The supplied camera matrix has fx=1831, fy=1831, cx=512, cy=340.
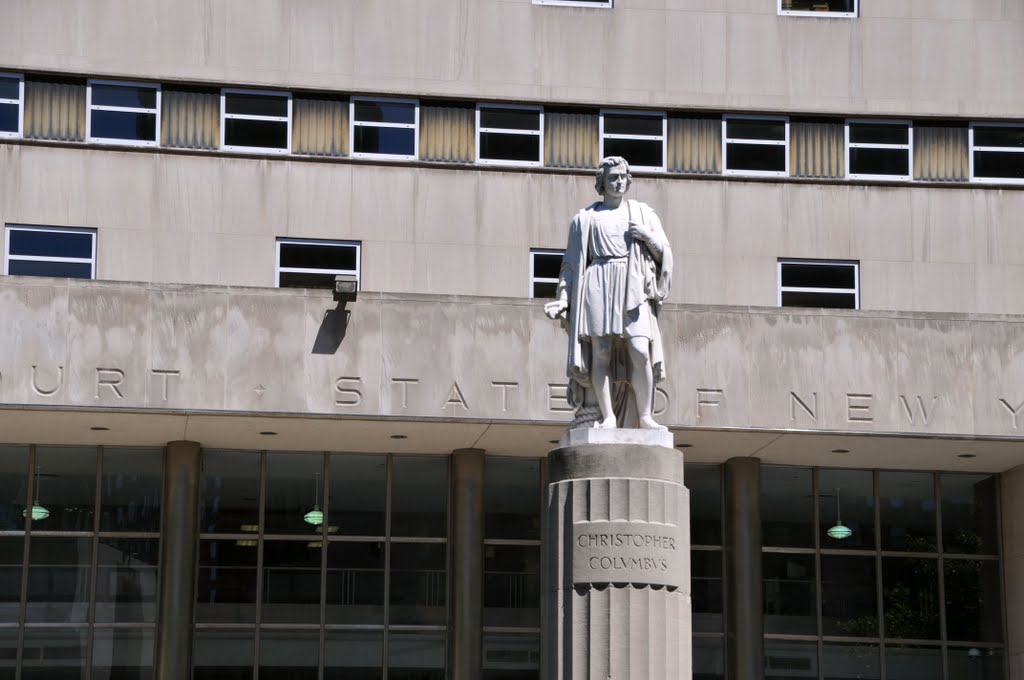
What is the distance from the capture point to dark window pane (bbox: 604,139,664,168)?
102 feet

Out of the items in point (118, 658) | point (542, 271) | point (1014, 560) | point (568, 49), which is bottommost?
point (118, 658)

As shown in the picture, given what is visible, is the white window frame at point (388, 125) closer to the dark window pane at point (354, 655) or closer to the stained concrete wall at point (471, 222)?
the stained concrete wall at point (471, 222)

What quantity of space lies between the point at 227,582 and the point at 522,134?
8.88 m

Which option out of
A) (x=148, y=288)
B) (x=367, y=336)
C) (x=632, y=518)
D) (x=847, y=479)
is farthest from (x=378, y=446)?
(x=632, y=518)

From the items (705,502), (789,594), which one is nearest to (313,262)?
(705,502)

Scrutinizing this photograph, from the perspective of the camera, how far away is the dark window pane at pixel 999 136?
31.4 metres

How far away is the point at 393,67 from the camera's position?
3067cm

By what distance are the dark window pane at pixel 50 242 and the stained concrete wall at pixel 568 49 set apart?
271 centimetres

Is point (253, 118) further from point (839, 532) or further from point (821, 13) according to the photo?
point (839, 532)

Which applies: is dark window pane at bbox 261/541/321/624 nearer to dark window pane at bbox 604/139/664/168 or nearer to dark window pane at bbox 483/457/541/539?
dark window pane at bbox 483/457/541/539

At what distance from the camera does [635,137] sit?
31.1 m

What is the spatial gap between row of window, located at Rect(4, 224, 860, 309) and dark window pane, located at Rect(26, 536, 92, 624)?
169 inches

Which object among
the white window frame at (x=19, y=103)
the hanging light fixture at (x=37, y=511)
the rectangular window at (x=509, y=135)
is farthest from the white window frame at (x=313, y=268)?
the hanging light fixture at (x=37, y=511)

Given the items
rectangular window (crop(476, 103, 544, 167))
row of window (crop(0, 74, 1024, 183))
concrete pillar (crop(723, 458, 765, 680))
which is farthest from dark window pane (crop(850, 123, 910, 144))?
concrete pillar (crop(723, 458, 765, 680))
